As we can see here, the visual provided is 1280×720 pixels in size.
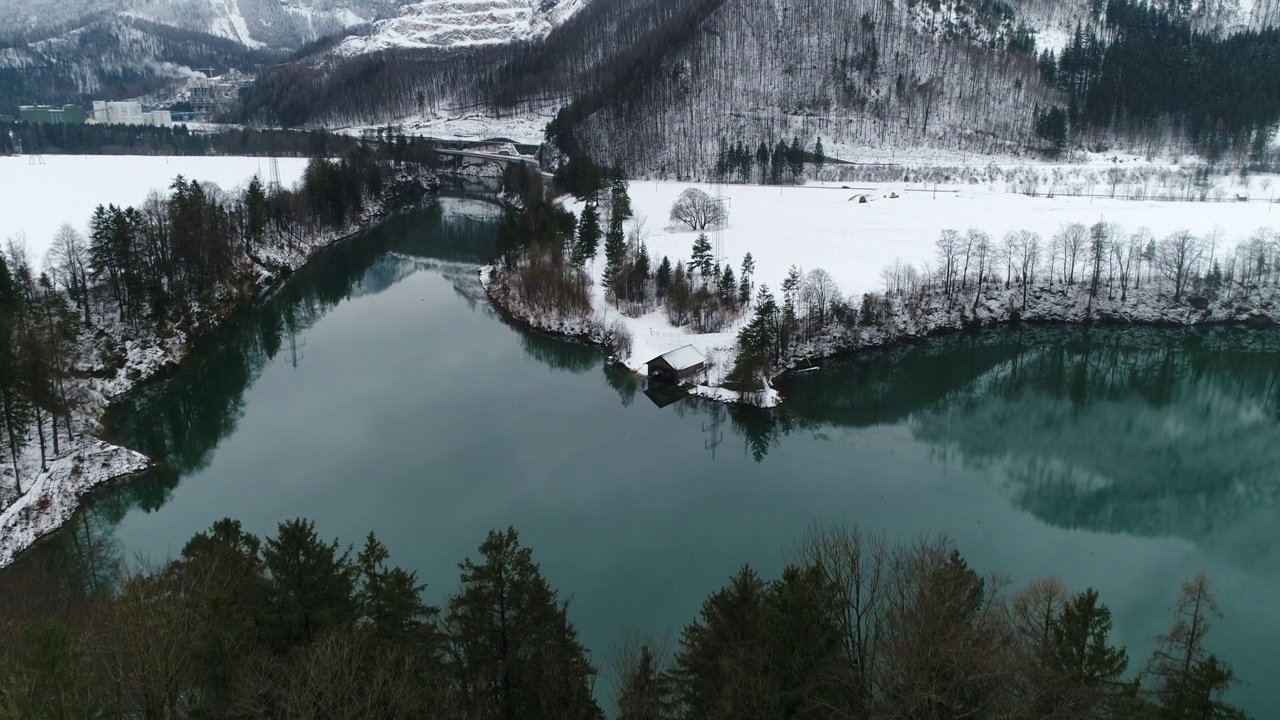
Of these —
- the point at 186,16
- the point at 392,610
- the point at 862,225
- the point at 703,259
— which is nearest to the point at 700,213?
the point at 862,225

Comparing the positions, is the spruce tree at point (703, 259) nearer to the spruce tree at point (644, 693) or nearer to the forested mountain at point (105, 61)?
the spruce tree at point (644, 693)

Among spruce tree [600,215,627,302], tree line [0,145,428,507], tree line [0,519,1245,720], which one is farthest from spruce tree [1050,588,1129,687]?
spruce tree [600,215,627,302]

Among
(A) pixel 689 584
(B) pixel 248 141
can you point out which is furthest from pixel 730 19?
(A) pixel 689 584

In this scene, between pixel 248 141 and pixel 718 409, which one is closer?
pixel 718 409

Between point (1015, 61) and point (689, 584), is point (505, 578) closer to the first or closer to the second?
point (689, 584)

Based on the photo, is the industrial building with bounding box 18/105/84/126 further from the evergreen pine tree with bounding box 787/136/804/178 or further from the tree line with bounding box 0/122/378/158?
the evergreen pine tree with bounding box 787/136/804/178

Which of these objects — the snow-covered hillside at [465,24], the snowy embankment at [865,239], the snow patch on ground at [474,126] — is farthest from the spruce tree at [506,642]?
the snow-covered hillside at [465,24]

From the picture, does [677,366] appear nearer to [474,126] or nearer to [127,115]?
[474,126]
